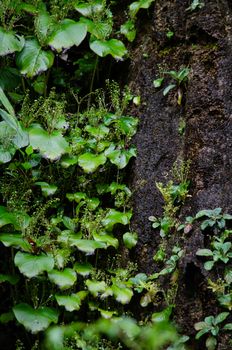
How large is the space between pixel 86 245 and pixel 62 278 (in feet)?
0.79

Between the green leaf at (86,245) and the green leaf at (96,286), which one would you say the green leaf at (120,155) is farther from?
the green leaf at (96,286)

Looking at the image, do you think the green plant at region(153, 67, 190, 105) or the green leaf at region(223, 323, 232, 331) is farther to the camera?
the green plant at region(153, 67, 190, 105)

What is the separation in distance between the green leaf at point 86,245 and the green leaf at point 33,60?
3.95 feet

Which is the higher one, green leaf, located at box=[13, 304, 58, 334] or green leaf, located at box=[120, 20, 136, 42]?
green leaf, located at box=[120, 20, 136, 42]

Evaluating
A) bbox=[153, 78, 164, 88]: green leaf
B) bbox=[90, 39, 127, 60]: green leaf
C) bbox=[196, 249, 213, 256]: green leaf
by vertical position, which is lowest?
bbox=[196, 249, 213, 256]: green leaf

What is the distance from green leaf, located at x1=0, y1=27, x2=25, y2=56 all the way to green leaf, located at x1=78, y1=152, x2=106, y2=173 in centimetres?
86

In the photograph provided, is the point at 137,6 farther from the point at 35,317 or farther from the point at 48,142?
the point at 35,317

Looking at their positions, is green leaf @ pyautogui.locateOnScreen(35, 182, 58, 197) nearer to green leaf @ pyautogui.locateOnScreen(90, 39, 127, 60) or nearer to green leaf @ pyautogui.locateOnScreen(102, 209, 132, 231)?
green leaf @ pyautogui.locateOnScreen(102, 209, 132, 231)

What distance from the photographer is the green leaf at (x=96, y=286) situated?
2.75 metres

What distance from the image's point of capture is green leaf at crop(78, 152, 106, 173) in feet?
10.1

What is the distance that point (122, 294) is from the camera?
2713 millimetres

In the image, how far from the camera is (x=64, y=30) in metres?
3.26

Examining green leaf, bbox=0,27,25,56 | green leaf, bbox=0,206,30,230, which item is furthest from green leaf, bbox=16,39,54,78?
green leaf, bbox=0,206,30,230

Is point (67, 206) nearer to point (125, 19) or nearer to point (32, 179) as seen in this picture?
point (32, 179)
